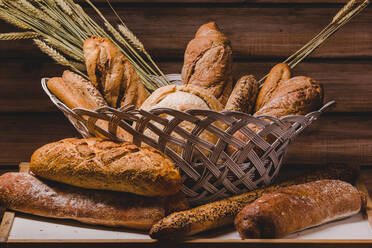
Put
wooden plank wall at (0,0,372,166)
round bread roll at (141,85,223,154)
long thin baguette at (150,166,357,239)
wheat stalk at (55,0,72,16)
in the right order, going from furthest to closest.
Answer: wooden plank wall at (0,0,372,166)
wheat stalk at (55,0,72,16)
round bread roll at (141,85,223,154)
long thin baguette at (150,166,357,239)

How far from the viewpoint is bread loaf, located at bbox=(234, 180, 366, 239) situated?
90 cm

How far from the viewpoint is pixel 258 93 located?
4.17ft

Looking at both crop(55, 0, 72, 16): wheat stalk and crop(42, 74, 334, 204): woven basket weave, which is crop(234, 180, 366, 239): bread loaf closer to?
crop(42, 74, 334, 204): woven basket weave

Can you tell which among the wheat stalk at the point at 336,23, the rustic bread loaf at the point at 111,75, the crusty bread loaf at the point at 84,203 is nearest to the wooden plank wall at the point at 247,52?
the wheat stalk at the point at 336,23

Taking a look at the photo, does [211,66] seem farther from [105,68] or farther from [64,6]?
[64,6]

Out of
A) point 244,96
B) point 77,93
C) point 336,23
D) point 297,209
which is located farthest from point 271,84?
point 77,93

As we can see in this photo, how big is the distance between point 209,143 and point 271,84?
37cm

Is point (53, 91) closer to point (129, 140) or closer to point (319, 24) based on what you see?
point (129, 140)

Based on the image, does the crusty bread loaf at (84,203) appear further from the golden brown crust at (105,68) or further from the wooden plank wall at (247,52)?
the wooden plank wall at (247,52)

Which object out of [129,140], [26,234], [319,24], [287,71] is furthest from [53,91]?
[319,24]

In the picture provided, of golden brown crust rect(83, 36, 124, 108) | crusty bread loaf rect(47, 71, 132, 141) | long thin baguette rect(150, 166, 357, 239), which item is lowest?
long thin baguette rect(150, 166, 357, 239)

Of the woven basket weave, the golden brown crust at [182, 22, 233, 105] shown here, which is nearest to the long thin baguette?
the woven basket weave

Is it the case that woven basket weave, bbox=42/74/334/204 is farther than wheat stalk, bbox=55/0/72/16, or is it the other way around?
wheat stalk, bbox=55/0/72/16

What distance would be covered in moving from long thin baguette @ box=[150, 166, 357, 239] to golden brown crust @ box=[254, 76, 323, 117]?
19cm
